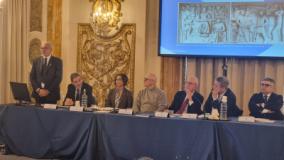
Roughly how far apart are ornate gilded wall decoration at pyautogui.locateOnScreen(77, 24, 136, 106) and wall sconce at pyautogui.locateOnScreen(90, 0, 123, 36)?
6.3 inches

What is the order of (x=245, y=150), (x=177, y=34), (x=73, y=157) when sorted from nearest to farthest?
(x=245, y=150), (x=73, y=157), (x=177, y=34)

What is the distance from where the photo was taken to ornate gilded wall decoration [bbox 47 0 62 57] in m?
7.52

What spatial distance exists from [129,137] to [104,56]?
10.3 ft

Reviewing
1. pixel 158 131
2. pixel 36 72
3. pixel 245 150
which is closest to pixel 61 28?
pixel 36 72

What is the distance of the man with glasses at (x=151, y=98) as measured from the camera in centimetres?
538

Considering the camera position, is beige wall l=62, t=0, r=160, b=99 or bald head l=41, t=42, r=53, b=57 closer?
bald head l=41, t=42, r=53, b=57

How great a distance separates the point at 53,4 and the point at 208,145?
178 inches

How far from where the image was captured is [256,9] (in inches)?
239

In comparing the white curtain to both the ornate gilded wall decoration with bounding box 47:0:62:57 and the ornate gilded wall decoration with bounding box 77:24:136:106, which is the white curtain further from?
the ornate gilded wall decoration with bounding box 77:24:136:106

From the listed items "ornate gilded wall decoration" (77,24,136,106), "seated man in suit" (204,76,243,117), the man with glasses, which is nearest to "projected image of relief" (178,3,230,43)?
"ornate gilded wall decoration" (77,24,136,106)

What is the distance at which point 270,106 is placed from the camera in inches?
185

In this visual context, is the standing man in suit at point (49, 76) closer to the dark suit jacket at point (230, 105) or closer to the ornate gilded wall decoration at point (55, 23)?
the ornate gilded wall decoration at point (55, 23)

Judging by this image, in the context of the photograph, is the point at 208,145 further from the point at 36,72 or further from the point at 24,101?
the point at 36,72

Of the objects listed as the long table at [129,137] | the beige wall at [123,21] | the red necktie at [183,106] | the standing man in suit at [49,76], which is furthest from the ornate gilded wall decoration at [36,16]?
the red necktie at [183,106]
